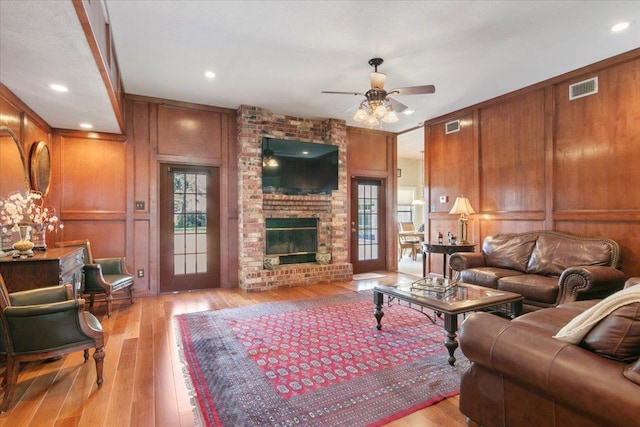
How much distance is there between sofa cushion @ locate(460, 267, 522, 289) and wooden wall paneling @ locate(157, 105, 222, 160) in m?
4.10

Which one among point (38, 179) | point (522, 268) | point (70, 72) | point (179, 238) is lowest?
point (522, 268)

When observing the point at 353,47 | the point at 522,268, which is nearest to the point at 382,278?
the point at 522,268

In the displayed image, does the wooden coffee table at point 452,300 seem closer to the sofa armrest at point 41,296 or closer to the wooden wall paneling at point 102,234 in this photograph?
the sofa armrest at point 41,296

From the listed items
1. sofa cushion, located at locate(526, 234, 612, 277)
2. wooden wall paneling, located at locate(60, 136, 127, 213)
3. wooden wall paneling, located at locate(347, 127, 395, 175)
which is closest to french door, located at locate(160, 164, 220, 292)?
wooden wall paneling, located at locate(60, 136, 127, 213)

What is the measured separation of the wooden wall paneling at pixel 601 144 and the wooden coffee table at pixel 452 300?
1.88 m

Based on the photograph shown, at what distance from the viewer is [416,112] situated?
575cm

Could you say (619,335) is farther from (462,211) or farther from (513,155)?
(513,155)

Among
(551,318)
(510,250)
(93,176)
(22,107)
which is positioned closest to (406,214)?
(510,250)

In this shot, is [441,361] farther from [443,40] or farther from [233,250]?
[233,250]

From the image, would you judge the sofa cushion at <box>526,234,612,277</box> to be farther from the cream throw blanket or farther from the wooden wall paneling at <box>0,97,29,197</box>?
the wooden wall paneling at <box>0,97,29,197</box>

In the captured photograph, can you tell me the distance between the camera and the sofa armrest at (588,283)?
311cm

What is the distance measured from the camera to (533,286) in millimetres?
3471

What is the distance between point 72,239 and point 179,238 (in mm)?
1403

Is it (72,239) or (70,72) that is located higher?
(70,72)
